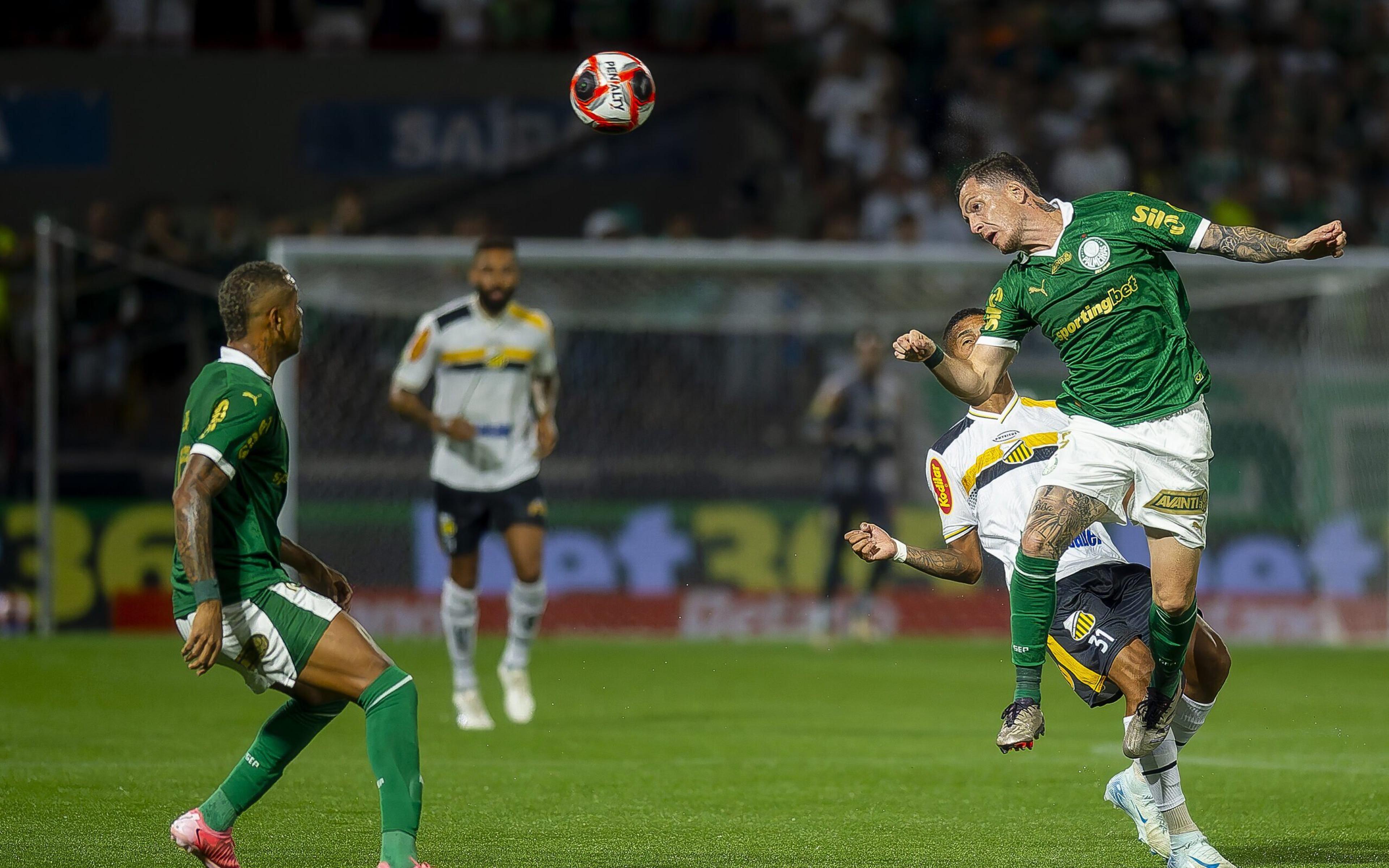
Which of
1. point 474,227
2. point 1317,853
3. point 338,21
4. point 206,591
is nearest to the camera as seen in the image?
point 206,591

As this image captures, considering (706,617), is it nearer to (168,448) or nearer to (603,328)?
(603,328)

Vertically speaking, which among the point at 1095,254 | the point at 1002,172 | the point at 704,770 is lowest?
the point at 704,770

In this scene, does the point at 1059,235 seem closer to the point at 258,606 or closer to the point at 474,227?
the point at 258,606

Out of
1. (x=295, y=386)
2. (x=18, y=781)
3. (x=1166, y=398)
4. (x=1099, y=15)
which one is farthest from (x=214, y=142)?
(x=1166, y=398)

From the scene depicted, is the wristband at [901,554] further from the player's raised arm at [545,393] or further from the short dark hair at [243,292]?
the player's raised arm at [545,393]

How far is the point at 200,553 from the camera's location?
5051 mm

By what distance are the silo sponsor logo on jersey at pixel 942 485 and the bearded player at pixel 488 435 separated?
12.8 ft

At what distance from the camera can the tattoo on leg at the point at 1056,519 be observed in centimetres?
598

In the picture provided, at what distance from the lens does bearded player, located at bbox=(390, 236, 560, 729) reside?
1028 cm

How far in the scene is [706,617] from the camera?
1600 centimetres

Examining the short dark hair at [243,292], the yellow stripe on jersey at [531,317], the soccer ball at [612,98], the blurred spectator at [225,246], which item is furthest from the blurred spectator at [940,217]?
the short dark hair at [243,292]

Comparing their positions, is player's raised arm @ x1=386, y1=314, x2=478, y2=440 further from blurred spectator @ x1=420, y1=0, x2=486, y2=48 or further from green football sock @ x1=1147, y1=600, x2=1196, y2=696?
blurred spectator @ x1=420, y1=0, x2=486, y2=48

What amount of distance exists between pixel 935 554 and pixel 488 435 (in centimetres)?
443

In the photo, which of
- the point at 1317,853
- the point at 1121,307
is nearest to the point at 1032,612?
the point at 1121,307
